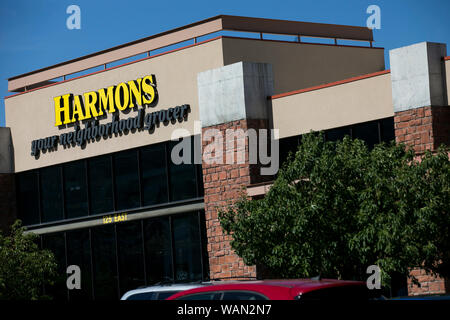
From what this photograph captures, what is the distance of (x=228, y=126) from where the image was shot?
89.4 ft

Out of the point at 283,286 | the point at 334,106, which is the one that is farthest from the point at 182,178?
the point at 283,286

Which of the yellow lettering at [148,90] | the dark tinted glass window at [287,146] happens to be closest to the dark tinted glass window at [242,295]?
the dark tinted glass window at [287,146]

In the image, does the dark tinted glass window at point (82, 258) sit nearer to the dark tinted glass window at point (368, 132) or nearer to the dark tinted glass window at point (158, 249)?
the dark tinted glass window at point (158, 249)

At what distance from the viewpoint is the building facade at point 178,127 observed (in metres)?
25.0

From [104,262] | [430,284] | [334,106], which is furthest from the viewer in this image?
[104,262]

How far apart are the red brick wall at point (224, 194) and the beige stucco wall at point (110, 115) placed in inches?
89.6

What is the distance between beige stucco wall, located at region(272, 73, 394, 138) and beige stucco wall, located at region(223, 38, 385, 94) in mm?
3055

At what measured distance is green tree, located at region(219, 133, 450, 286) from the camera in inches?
664

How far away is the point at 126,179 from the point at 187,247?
3.94m

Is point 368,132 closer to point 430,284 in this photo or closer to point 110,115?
point 430,284

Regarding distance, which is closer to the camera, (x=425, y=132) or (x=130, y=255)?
(x=425, y=132)

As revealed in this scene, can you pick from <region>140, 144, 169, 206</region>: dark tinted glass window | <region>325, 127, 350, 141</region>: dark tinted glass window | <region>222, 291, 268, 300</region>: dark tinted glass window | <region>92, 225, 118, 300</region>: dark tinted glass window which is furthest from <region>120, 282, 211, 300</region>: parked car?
<region>92, 225, 118, 300</region>: dark tinted glass window

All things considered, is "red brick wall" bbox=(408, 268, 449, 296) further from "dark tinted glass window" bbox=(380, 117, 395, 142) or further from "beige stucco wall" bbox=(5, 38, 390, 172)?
"beige stucco wall" bbox=(5, 38, 390, 172)
